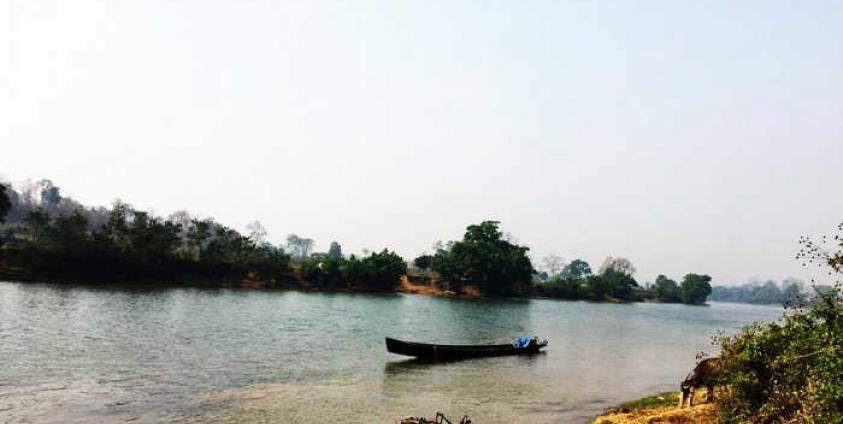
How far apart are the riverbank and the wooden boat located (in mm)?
15641

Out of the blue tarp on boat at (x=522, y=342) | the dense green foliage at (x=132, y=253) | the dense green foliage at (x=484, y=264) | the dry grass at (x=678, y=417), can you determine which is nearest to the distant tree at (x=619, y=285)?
the dense green foliage at (x=484, y=264)

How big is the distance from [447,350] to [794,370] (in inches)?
1220

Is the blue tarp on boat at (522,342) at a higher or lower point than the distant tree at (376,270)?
lower

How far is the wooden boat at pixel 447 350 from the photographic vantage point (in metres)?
42.3

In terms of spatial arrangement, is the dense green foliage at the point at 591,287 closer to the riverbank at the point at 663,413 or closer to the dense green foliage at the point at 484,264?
the dense green foliage at the point at 484,264

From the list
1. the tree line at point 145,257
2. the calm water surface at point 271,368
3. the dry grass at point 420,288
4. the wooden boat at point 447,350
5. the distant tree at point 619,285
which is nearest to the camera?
the calm water surface at point 271,368

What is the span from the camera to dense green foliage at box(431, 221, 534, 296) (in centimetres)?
13688

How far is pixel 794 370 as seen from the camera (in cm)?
1533

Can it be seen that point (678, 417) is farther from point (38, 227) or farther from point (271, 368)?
point (38, 227)

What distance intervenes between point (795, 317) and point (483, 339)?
44.3 metres

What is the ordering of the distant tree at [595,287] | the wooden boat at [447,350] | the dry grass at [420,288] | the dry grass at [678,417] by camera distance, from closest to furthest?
1. the dry grass at [678,417]
2. the wooden boat at [447,350]
3. the dry grass at [420,288]
4. the distant tree at [595,287]

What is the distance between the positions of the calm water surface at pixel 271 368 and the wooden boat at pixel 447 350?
1170 millimetres

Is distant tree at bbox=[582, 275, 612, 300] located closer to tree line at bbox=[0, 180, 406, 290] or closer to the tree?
tree line at bbox=[0, 180, 406, 290]

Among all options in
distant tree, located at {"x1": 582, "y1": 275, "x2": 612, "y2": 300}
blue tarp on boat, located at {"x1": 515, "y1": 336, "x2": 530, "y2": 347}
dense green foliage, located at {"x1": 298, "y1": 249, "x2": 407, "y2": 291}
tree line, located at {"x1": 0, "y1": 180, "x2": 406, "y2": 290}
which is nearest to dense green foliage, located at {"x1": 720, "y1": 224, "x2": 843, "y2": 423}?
blue tarp on boat, located at {"x1": 515, "y1": 336, "x2": 530, "y2": 347}
